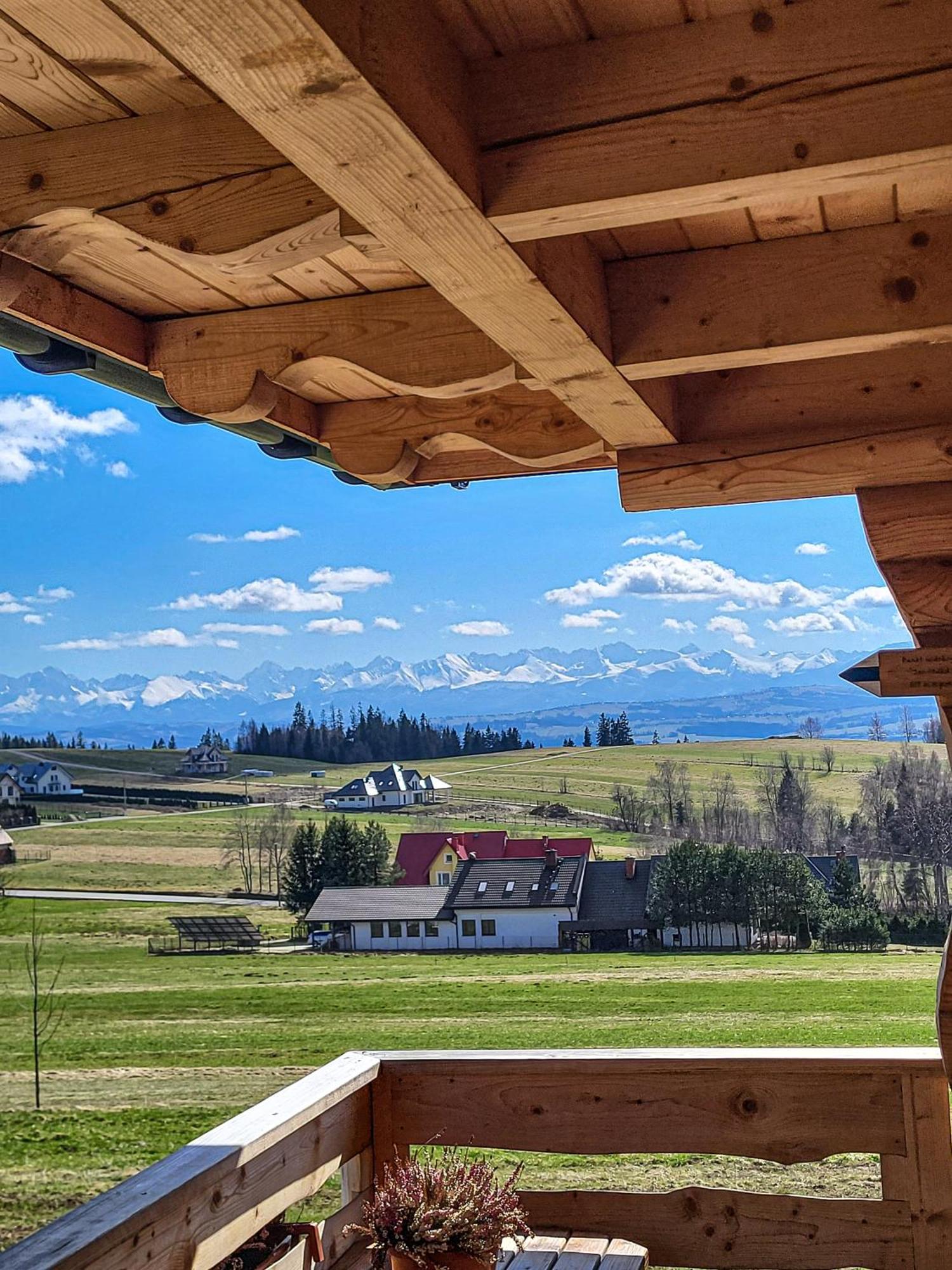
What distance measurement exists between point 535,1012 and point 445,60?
7.51 m

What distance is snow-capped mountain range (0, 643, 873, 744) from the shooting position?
358 inches

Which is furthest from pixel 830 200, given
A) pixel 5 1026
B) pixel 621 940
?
pixel 5 1026

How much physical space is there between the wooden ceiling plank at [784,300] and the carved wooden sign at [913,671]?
0.39 metres

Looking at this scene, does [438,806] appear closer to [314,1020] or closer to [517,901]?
[517,901]

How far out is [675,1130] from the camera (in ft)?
6.97

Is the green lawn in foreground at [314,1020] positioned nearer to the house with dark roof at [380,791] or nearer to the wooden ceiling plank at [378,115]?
the house with dark roof at [380,791]

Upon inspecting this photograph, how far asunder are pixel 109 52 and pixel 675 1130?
188cm

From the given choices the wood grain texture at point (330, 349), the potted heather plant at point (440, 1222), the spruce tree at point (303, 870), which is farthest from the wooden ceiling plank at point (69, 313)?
the spruce tree at point (303, 870)

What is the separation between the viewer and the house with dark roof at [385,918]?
299 inches

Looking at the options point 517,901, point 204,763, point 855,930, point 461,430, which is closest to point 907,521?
point 461,430

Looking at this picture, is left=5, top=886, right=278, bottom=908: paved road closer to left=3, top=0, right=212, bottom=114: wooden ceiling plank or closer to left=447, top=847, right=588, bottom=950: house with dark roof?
left=447, top=847, right=588, bottom=950: house with dark roof

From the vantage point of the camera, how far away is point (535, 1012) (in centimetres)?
786

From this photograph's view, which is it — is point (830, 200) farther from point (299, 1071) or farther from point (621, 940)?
point (299, 1071)

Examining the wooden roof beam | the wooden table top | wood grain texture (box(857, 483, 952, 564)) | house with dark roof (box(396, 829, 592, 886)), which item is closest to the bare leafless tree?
house with dark roof (box(396, 829, 592, 886))
